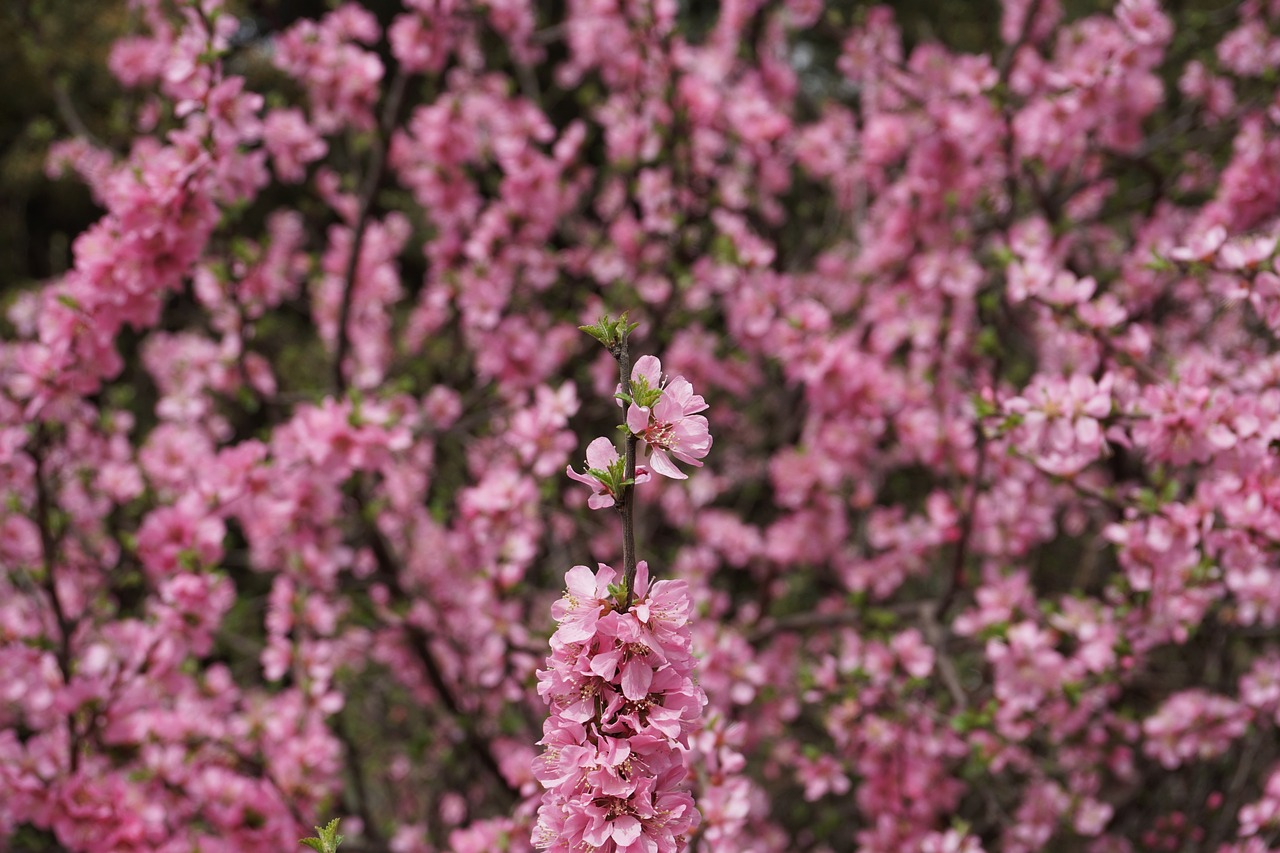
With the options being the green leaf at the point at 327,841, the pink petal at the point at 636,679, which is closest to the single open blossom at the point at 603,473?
the pink petal at the point at 636,679

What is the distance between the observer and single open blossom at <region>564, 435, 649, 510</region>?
4.13 feet

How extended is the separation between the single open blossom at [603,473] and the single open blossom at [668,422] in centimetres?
5

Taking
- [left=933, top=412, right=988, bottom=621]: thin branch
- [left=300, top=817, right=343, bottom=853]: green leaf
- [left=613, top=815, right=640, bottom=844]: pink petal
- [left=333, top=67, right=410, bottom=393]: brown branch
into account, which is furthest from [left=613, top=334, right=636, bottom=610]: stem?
[left=333, top=67, right=410, bottom=393]: brown branch

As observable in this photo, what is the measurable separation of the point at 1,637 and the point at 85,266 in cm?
132

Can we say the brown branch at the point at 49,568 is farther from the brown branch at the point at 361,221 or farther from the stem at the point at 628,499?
the stem at the point at 628,499

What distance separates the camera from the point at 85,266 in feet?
7.54

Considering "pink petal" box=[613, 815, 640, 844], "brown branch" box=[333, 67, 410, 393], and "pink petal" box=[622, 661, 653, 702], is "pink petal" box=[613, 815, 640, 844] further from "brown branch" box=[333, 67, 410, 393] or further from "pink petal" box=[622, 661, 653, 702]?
"brown branch" box=[333, 67, 410, 393]

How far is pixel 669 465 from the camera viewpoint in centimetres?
133

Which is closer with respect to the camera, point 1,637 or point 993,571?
point 1,637

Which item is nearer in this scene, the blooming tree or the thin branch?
the blooming tree

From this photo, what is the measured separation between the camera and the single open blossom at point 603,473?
1258 mm

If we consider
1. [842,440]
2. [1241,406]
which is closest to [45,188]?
[842,440]

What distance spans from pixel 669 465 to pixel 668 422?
0.24 ft

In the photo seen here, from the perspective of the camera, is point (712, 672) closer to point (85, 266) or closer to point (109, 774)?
point (109, 774)
